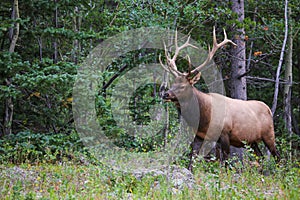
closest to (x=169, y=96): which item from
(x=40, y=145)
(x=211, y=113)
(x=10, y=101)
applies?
(x=211, y=113)

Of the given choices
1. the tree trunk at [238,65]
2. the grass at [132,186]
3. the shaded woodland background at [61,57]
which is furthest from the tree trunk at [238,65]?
the grass at [132,186]

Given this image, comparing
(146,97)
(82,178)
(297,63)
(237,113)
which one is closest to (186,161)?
(237,113)

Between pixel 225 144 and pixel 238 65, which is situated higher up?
pixel 238 65

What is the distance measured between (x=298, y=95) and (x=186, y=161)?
9.19 meters

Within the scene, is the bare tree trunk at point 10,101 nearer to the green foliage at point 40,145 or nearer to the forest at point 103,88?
the forest at point 103,88

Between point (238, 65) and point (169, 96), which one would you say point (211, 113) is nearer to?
point (169, 96)

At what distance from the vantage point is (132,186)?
5.72m

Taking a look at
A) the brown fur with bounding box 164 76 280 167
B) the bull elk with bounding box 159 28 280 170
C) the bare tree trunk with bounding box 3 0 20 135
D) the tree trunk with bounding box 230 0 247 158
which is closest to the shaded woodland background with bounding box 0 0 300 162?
the bare tree trunk with bounding box 3 0 20 135

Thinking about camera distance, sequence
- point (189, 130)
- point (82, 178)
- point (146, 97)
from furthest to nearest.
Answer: point (146, 97), point (189, 130), point (82, 178)

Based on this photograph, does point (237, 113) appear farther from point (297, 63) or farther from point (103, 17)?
point (297, 63)

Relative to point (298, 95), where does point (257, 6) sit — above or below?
above

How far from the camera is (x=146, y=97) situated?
9.49 meters

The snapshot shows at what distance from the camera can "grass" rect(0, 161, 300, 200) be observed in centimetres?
473

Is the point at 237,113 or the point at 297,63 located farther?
the point at 297,63
